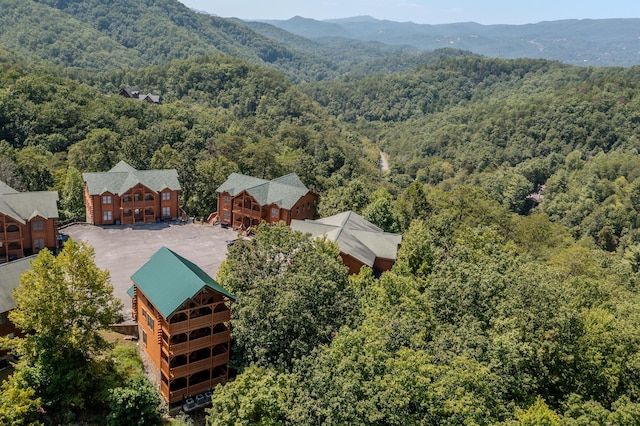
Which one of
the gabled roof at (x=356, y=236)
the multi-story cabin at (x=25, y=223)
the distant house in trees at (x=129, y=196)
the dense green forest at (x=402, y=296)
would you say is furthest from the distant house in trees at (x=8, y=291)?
the gabled roof at (x=356, y=236)

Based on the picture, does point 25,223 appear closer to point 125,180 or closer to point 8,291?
point 125,180

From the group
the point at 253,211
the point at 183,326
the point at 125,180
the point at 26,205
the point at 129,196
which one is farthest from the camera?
the point at 253,211

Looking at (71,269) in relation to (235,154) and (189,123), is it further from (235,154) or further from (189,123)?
(189,123)

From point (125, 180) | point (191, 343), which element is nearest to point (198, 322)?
point (191, 343)

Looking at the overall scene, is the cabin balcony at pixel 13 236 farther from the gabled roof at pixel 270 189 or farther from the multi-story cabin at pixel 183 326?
the gabled roof at pixel 270 189

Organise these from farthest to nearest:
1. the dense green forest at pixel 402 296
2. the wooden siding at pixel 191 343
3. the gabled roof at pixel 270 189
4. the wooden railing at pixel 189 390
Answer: the gabled roof at pixel 270 189 < the wooden railing at pixel 189 390 < the wooden siding at pixel 191 343 < the dense green forest at pixel 402 296

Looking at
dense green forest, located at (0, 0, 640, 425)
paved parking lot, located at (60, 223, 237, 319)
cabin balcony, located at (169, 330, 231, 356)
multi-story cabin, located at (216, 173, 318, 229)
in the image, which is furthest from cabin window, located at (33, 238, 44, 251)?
cabin balcony, located at (169, 330, 231, 356)

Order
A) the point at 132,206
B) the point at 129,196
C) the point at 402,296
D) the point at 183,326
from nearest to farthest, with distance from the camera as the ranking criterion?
the point at 183,326 → the point at 402,296 → the point at 129,196 → the point at 132,206
